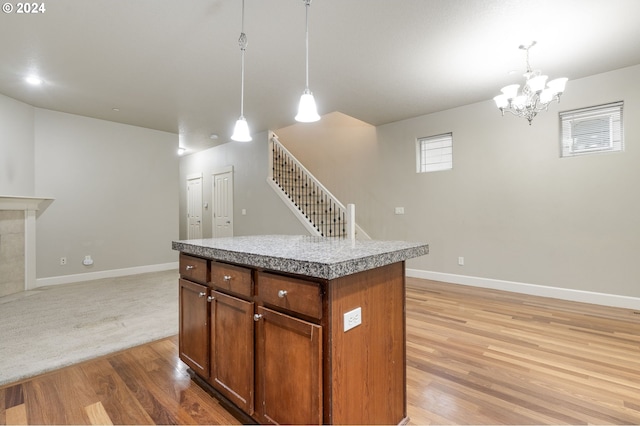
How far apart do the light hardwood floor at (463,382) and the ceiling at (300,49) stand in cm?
277

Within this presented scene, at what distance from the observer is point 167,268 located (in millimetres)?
6078

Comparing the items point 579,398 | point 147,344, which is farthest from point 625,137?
point 147,344

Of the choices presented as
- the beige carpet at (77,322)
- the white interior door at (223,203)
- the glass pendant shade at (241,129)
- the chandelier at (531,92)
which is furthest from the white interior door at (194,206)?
the chandelier at (531,92)

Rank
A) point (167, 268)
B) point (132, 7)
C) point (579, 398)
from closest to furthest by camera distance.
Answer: point (579, 398), point (132, 7), point (167, 268)

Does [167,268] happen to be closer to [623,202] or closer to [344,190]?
[344,190]

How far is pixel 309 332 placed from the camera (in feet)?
4.03

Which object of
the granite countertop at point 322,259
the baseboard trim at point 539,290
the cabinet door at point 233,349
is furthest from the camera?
the baseboard trim at point 539,290

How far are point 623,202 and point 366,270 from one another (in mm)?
4016

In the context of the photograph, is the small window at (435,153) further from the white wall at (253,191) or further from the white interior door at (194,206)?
the white interior door at (194,206)

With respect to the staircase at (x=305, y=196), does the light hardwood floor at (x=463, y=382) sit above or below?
below

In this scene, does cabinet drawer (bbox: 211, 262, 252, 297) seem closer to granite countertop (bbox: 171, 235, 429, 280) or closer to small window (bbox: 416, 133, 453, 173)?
granite countertop (bbox: 171, 235, 429, 280)

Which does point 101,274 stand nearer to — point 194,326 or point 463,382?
point 194,326

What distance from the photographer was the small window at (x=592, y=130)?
11.8ft

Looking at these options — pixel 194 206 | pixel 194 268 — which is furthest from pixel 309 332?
pixel 194 206
